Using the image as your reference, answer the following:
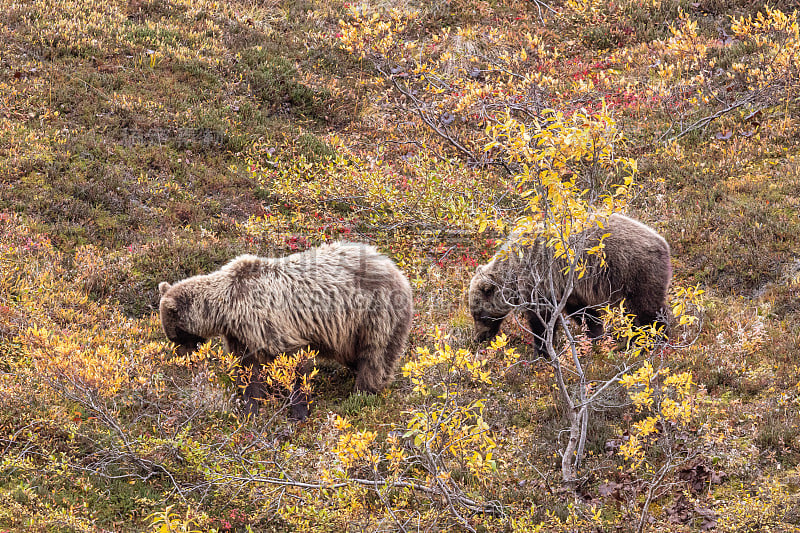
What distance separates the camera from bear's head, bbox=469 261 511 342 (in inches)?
395

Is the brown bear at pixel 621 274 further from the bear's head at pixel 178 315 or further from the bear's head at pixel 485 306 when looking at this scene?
the bear's head at pixel 178 315

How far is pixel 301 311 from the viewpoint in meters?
8.70

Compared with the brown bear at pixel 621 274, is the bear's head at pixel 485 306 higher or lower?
lower

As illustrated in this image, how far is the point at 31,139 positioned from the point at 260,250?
566cm

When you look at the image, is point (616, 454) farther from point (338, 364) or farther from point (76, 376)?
point (76, 376)

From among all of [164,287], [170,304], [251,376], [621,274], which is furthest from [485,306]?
[164,287]

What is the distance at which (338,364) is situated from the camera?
393 inches

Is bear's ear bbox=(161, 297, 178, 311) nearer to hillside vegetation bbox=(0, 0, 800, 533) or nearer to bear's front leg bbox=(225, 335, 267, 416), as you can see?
hillside vegetation bbox=(0, 0, 800, 533)

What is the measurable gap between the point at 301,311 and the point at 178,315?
5.36 ft

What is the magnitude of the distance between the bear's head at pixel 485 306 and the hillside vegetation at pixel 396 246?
335mm

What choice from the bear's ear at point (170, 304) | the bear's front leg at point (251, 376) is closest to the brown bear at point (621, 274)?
the bear's front leg at point (251, 376)

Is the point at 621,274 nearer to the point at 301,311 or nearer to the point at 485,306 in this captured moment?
the point at 485,306

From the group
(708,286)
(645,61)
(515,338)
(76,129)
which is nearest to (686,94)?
(645,61)

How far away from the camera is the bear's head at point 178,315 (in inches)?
345
